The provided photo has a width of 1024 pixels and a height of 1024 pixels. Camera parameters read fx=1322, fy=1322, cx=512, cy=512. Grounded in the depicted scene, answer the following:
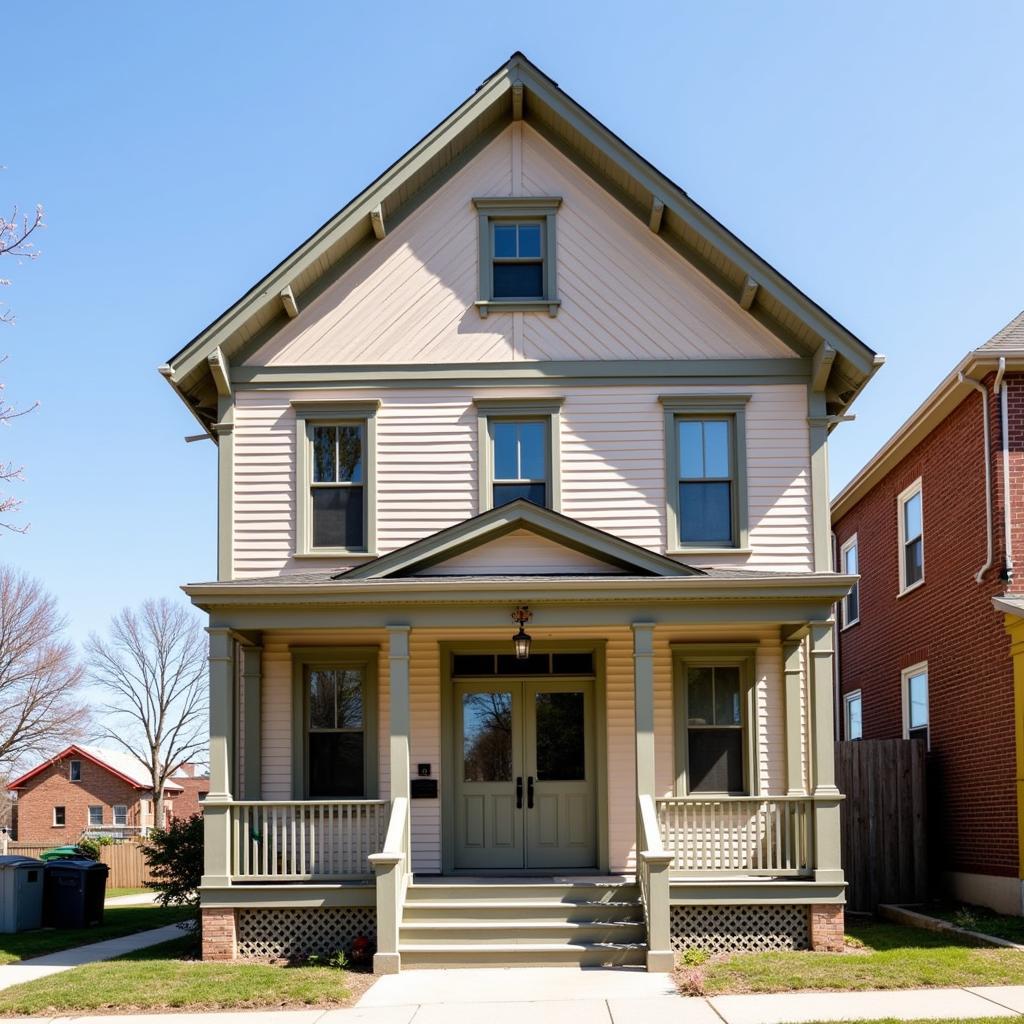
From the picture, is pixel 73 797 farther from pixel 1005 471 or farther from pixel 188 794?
pixel 1005 471

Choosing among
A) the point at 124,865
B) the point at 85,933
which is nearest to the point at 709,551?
the point at 85,933

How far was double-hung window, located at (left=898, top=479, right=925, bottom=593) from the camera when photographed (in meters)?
19.4

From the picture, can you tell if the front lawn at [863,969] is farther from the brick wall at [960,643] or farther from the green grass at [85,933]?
the green grass at [85,933]

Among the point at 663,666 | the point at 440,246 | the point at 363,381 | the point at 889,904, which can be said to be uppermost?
the point at 440,246

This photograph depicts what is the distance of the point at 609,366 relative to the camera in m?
15.5

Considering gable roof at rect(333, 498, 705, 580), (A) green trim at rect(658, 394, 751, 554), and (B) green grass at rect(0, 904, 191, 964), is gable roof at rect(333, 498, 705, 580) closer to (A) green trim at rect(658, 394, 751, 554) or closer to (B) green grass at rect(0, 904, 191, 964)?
(A) green trim at rect(658, 394, 751, 554)

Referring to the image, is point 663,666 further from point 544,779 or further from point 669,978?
point 669,978

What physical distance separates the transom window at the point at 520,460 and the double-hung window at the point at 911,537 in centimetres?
669

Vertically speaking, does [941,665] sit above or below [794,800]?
above

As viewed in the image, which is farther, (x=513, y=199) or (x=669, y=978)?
(x=513, y=199)

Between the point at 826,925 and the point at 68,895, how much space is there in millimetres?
11405

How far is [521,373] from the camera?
15547 mm

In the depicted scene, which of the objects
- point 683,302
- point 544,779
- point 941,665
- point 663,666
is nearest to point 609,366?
point 683,302

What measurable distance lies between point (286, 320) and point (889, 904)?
421 inches
